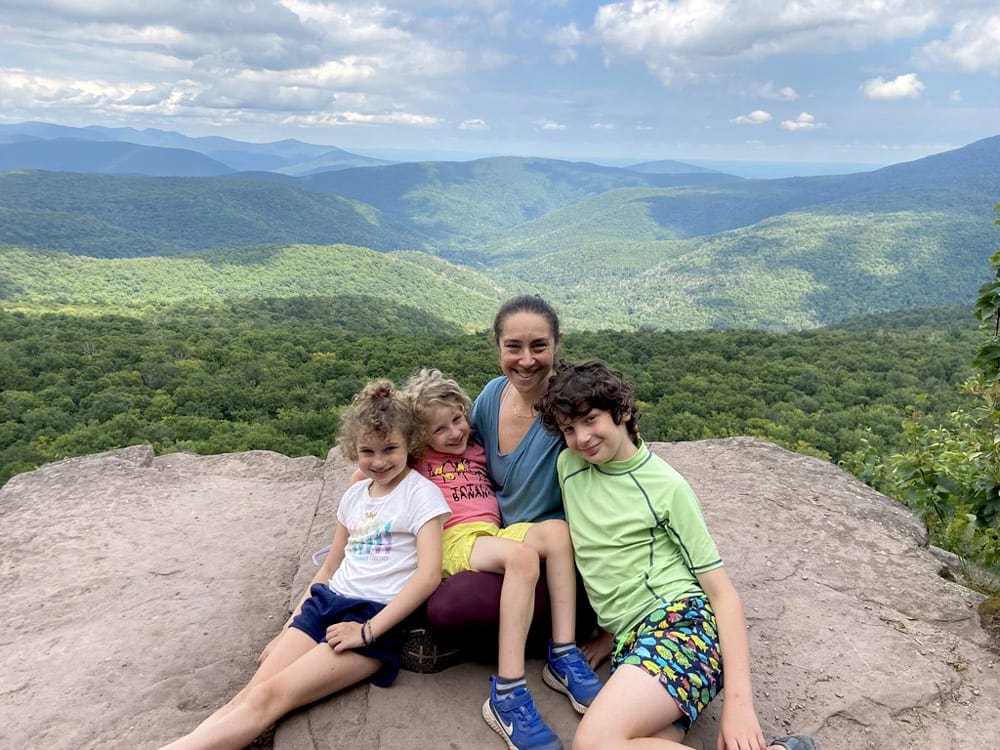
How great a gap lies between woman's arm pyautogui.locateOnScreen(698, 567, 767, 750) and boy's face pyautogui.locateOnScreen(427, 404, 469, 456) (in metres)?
1.37

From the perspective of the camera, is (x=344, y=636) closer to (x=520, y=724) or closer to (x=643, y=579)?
(x=520, y=724)

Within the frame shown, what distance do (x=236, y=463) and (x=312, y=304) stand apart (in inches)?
2537

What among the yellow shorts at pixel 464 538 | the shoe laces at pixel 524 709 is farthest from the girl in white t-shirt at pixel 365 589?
the shoe laces at pixel 524 709

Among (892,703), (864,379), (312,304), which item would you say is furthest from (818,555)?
(312,304)

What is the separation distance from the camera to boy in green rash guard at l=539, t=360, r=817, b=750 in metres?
2.43

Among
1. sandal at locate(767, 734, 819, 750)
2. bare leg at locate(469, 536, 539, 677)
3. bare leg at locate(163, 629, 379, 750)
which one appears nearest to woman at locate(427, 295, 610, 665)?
bare leg at locate(469, 536, 539, 677)

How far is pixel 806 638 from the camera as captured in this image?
11.8 ft

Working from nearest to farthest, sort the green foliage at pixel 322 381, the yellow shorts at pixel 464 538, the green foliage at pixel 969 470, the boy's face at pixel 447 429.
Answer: the yellow shorts at pixel 464 538
the boy's face at pixel 447 429
the green foliage at pixel 969 470
the green foliage at pixel 322 381

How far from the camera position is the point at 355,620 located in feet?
9.82

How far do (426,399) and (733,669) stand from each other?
185cm

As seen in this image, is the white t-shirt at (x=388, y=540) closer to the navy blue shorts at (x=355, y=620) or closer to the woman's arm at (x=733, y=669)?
the navy blue shorts at (x=355, y=620)

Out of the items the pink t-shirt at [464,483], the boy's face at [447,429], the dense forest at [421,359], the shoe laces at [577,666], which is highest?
the boy's face at [447,429]

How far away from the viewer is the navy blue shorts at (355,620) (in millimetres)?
2984

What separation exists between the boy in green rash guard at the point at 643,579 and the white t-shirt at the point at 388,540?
0.70m
